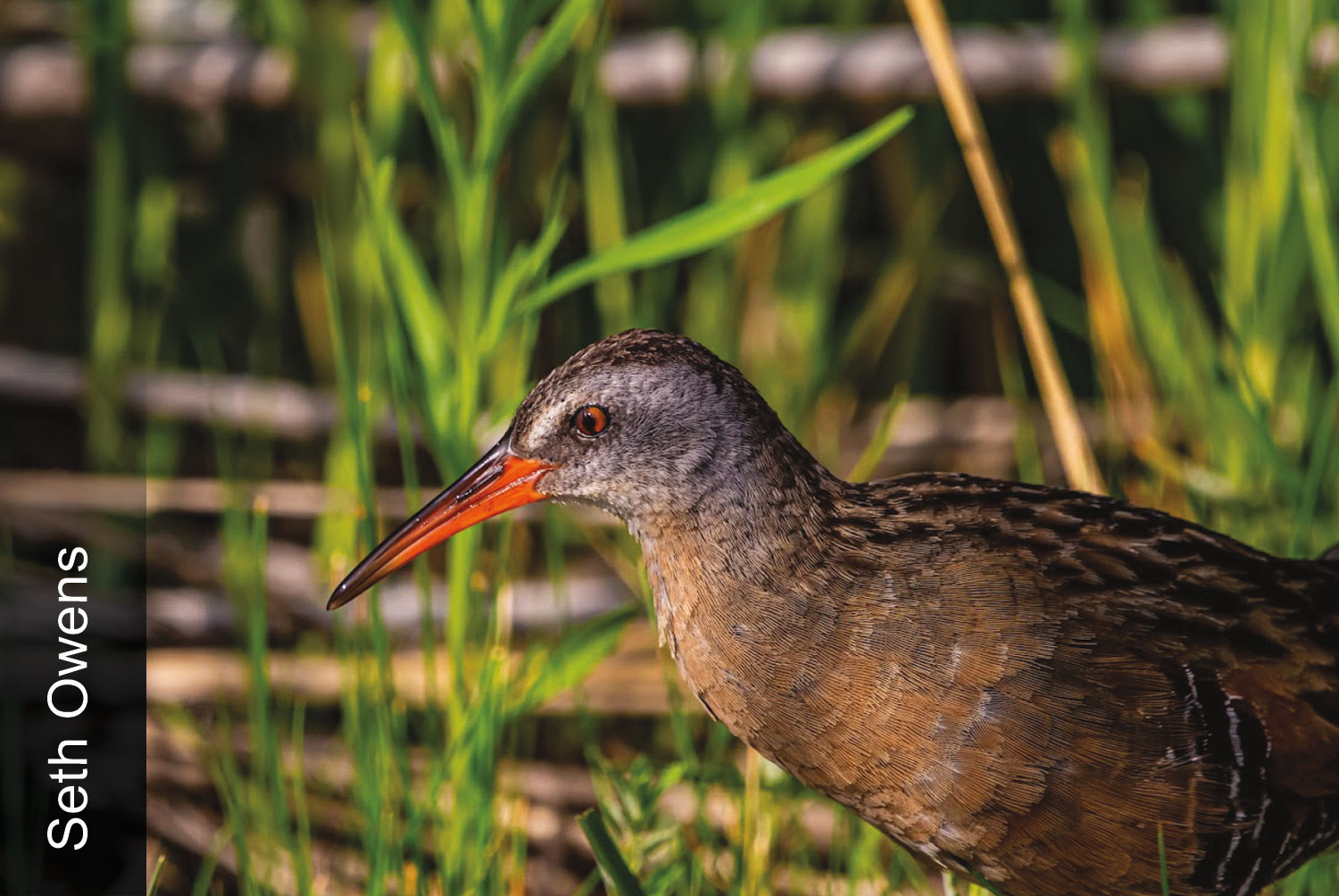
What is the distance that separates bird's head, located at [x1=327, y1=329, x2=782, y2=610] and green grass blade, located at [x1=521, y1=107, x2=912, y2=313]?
98 millimetres

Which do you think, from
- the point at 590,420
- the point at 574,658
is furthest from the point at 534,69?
the point at 574,658

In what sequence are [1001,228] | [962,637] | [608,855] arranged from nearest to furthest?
[608,855] → [962,637] → [1001,228]

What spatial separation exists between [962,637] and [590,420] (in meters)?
0.55

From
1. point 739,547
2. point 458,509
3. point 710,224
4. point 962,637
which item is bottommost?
point 962,637

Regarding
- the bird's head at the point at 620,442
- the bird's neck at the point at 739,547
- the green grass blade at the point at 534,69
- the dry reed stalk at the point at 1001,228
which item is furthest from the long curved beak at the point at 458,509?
the dry reed stalk at the point at 1001,228

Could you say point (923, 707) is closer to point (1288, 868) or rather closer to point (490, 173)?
point (1288, 868)

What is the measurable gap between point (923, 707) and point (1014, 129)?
2.26 m

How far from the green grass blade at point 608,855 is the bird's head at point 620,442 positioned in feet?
1.53

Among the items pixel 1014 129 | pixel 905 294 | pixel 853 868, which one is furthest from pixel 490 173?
pixel 1014 129

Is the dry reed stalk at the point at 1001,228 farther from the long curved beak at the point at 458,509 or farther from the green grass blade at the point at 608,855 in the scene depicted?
the green grass blade at the point at 608,855

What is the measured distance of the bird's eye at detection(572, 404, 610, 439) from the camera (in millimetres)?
2164

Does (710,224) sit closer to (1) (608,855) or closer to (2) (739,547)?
(2) (739,547)

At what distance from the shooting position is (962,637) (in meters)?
2.03

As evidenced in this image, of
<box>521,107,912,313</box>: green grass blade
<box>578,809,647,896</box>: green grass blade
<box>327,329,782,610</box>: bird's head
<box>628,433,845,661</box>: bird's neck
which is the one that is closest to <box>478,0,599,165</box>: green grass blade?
<box>521,107,912,313</box>: green grass blade
